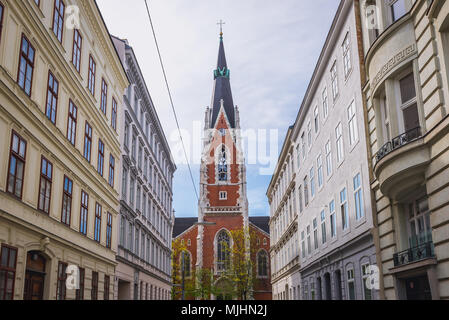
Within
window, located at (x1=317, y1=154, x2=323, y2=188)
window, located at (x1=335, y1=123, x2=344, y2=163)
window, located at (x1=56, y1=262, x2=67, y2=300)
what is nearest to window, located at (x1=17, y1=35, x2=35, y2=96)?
window, located at (x1=56, y1=262, x2=67, y2=300)

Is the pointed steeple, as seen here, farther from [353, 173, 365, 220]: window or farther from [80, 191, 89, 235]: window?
[353, 173, 365, 220]: window

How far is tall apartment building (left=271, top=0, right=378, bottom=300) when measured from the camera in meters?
20.4

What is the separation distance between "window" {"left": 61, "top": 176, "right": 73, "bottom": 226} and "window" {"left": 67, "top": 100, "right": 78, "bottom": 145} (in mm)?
1677

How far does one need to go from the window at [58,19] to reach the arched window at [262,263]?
6192 centimetres

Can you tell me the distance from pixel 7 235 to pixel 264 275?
2534 inches

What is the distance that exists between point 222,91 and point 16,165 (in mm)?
76544

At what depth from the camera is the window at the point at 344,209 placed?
23077 mm

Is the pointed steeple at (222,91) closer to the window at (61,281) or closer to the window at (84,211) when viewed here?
the window at (84,211)

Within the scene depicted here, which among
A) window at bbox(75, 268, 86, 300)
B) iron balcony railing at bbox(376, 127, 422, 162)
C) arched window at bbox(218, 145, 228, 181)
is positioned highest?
arched window at bbox(218, 145, 228, 181)

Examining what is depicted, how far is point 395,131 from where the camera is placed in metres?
15.7
